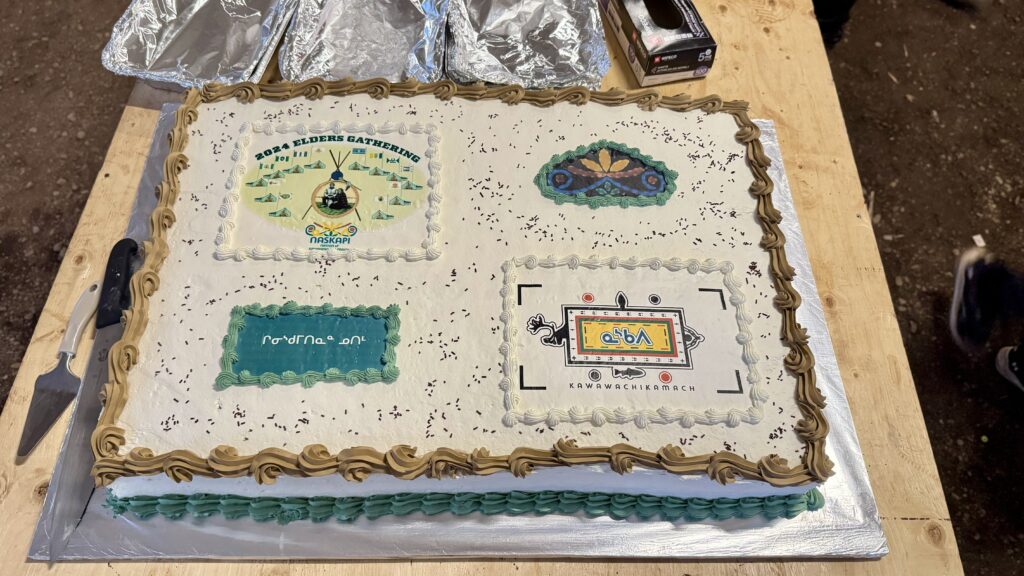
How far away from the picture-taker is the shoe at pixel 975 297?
11.8 feet

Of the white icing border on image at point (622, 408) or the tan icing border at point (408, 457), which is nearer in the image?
the tan icing border at point (408, 457)

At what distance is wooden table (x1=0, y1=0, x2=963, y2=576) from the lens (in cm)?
209

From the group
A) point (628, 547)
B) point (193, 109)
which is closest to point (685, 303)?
point (628, 547)

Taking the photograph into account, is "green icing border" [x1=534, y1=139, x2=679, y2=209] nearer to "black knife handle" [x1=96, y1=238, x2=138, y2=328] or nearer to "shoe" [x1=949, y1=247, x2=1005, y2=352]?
"black knife handle" [x1=96, y1=238, x2=138, y2=328]

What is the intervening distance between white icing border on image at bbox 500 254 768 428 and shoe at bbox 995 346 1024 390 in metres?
2.20

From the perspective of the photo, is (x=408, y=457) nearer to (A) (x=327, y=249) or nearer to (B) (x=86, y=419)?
(A) (x=327, y=249)

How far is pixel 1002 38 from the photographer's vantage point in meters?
4.54

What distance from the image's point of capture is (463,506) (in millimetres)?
2051

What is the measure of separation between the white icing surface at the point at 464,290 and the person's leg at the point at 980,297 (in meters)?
2.13

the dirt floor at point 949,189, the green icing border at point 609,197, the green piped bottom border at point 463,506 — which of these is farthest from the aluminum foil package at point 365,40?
the dirt floor at point 949,189

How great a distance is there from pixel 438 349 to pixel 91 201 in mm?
1726

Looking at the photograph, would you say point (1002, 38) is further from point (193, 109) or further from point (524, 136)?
point (193, 109)

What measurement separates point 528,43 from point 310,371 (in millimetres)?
1874

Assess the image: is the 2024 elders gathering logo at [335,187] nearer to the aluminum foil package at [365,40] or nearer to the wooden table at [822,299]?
the aluminum foil package at [365,40]
